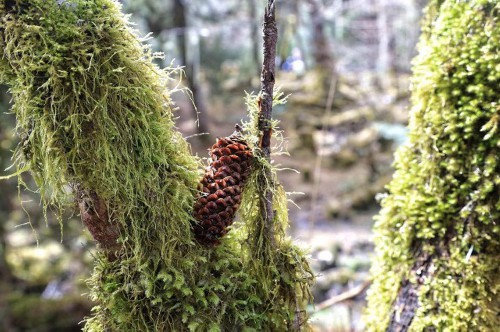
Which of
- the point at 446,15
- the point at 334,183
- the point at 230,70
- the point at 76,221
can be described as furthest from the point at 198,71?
the point at 446,15

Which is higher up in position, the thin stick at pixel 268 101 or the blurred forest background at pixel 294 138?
the thin stick at pixel 268 101

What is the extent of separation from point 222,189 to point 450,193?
2.89 ft

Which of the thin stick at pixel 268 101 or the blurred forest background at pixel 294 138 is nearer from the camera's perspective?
the thin stick at pixel 268 101

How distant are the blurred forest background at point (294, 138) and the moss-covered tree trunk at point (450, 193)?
194cm

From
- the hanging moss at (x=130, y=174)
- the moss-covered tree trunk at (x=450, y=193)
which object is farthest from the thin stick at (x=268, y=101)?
the moss-covered tree trunk at (x=450, y=193)

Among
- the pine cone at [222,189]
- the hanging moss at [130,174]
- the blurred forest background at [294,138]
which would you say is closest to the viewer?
the hanging moss at [130,174]

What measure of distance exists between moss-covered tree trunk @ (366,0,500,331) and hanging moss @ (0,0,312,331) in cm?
50

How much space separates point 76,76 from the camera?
1.07 meters

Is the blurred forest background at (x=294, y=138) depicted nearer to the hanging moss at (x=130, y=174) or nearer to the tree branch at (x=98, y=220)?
the hanging moss at (x=130, y=174)

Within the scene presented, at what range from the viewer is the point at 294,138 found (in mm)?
11602

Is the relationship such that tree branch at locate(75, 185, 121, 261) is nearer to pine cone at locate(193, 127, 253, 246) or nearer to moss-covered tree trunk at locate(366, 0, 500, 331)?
pine cone at locate(193, 127, 253, 246)

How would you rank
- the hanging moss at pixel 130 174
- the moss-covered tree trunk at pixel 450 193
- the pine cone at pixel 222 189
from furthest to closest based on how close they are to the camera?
the moss-covered tree trunk at pixel 450 193, the pine cone at pixel 222 189, the hanging moss at pixel 130 174

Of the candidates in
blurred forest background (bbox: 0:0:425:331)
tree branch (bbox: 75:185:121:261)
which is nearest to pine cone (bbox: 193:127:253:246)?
tree branch (bbox: 75:185:121:261)

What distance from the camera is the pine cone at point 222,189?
1215mm
